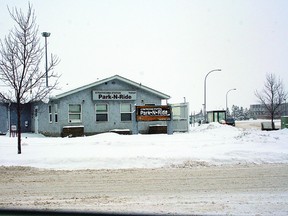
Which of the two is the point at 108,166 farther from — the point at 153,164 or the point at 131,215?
the point at 131,215

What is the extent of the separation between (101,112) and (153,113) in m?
5.66

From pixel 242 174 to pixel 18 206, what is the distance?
21.4 feet

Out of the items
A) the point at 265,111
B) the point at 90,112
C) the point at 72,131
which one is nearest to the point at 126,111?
the point at 90,112

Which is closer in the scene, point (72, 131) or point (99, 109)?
point (72, 131)

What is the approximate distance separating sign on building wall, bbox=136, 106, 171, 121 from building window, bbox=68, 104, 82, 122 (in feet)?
19.2

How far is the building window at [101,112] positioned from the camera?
91.3 ft

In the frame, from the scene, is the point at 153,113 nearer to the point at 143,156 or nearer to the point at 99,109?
the point at 99,109

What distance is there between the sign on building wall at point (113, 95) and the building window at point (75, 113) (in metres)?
1.46

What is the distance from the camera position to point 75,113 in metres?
27.1

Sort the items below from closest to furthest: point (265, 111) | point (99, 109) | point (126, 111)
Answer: point (99, 109) < point (126, 111) < point (265, 111)

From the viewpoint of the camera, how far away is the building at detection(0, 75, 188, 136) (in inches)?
1052

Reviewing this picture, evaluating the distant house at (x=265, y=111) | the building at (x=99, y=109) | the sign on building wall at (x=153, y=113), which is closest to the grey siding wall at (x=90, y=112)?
the building at (x=99, y=109)

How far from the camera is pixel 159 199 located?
7.50 meters

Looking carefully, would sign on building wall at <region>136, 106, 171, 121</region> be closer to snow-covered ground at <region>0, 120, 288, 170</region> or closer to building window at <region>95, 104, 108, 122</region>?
building window at <region>95, 104, 108, 122</region>
